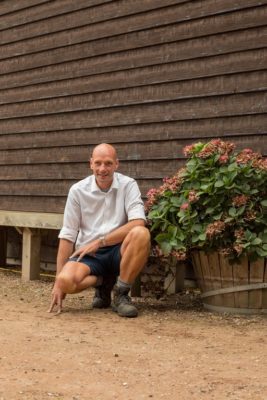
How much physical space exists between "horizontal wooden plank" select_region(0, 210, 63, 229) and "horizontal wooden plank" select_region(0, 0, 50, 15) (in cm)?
229

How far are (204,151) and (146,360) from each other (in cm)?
183

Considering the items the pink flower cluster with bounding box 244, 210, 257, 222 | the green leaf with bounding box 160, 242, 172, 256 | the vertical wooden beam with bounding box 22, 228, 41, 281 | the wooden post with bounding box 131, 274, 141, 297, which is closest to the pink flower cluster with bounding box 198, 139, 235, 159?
the pink flower cluster with bounding box 244, 210, 257, 222

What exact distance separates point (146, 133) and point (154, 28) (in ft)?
3.08

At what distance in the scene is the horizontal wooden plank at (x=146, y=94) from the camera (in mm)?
4984

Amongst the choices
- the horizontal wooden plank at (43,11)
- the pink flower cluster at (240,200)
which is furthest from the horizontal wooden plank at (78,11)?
the pink flower cluster at (240,200)

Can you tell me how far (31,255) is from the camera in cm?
670

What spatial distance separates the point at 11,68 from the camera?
7.28 metres

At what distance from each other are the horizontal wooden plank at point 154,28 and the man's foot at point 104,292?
2155 mm

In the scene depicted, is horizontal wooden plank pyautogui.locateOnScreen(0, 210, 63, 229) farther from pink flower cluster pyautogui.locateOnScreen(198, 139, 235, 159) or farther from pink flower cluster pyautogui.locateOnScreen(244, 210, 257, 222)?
pink flower cluster pyautogui.locateOnScreen(244, 210, 257, 222)

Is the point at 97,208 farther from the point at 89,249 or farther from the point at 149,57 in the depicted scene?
the point at 149,57

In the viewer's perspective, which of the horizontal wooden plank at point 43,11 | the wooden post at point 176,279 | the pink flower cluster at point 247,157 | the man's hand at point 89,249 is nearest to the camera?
the pink flower cluster at point 247,157

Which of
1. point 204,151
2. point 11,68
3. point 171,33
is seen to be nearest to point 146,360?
point 204,151

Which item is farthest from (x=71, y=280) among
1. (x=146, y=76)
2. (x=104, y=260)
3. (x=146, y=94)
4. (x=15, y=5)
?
(x=15, y=5)

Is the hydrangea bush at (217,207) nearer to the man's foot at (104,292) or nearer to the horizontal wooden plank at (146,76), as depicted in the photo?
the man's foot at (104,292)
